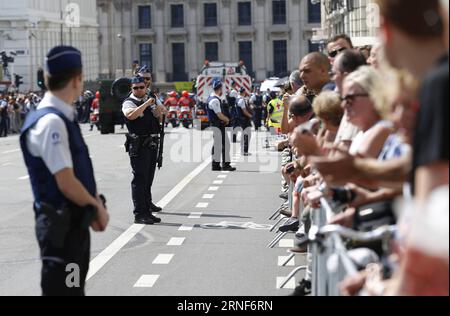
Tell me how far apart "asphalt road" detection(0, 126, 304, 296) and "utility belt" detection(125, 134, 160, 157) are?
92 cm

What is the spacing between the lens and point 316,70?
11.2 metres

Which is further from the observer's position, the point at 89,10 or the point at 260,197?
the point at 89,10

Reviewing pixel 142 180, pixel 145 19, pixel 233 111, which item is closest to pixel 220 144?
pixel 233 111

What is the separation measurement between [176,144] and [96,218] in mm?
30518

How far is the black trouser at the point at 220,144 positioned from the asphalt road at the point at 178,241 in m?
0.71

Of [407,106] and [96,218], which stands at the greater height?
[407,106]

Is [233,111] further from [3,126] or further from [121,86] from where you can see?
[3,126]

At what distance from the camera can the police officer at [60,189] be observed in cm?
627

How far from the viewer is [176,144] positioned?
3684 centimetres

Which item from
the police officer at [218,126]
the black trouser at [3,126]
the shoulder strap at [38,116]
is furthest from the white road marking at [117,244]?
the black trouser at [3,126]

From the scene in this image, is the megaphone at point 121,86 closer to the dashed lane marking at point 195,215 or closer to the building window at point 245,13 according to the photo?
the dashed lane marking at point 195,215
